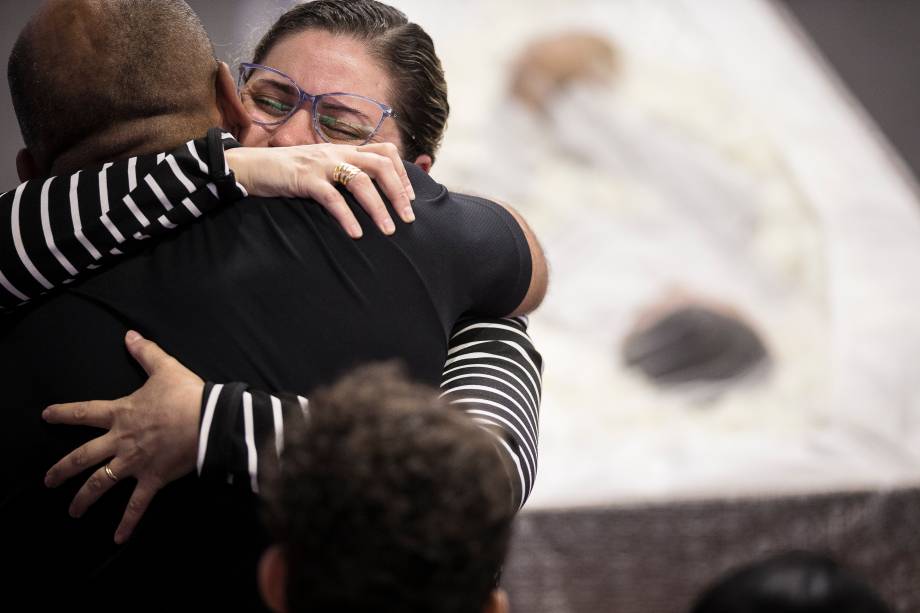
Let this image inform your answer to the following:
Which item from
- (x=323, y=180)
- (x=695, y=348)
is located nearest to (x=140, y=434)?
(x=323, y=180)

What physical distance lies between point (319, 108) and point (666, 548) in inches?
65.0

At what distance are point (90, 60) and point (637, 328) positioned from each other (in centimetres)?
203

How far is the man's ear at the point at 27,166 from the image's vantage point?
108cm

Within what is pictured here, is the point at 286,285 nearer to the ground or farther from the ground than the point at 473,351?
farther from the ground

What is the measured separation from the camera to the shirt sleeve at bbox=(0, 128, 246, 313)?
954mm

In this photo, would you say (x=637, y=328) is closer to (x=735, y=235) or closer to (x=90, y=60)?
(x=735, y=235)

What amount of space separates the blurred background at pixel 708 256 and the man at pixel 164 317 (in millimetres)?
1648

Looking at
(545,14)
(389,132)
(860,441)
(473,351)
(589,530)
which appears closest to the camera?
(473,351)

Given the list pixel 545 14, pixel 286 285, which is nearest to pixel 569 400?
pixel 545 14

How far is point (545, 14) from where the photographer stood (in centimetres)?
311

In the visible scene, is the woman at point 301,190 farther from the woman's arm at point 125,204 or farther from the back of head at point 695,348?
the back of head at point 695,348

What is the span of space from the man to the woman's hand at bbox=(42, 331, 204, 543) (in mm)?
18

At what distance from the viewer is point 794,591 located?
72 cm

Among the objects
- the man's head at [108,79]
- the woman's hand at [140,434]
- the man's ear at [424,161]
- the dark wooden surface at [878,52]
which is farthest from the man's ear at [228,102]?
the dark wooden surface at [878,52]
